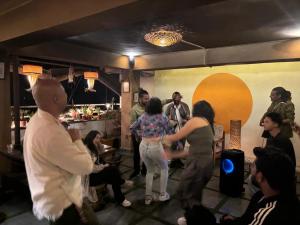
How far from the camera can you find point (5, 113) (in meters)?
3.54

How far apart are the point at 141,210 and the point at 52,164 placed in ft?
6.36

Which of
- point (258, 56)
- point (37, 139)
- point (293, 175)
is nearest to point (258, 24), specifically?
point (258, 56)

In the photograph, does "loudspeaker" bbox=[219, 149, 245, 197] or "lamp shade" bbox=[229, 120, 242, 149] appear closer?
"loudspeaker" bbox=[219, 149, 245, 197]

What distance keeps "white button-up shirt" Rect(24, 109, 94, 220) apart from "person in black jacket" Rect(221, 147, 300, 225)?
984 mm

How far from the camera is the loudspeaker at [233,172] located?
136 inches

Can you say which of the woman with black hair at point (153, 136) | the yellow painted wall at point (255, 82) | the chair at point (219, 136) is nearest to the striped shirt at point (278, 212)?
the woman with black hair at point (153, 136)

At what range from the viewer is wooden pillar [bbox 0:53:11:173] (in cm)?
349

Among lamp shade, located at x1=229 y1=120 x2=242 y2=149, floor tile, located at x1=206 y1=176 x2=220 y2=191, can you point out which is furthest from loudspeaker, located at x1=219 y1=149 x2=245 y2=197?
lamp shade, located at x1=229 y1=120 x2=242 y2=149

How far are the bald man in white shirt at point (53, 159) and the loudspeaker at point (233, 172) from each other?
259 centimetres

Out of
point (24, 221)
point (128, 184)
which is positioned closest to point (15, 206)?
point (24, 221)

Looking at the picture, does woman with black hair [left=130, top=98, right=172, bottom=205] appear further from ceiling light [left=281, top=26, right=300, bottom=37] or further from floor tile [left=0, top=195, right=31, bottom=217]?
ceiling light [left=281, top=26, right=300, bottom=37]

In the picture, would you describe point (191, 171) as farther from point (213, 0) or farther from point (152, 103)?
point (213, 0)

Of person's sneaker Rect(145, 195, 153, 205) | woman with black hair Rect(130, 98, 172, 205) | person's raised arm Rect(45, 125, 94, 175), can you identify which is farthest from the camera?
person's sneaker Rect(145, 195, 153, 205)

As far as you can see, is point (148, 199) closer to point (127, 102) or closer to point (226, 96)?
point (127, 102)
